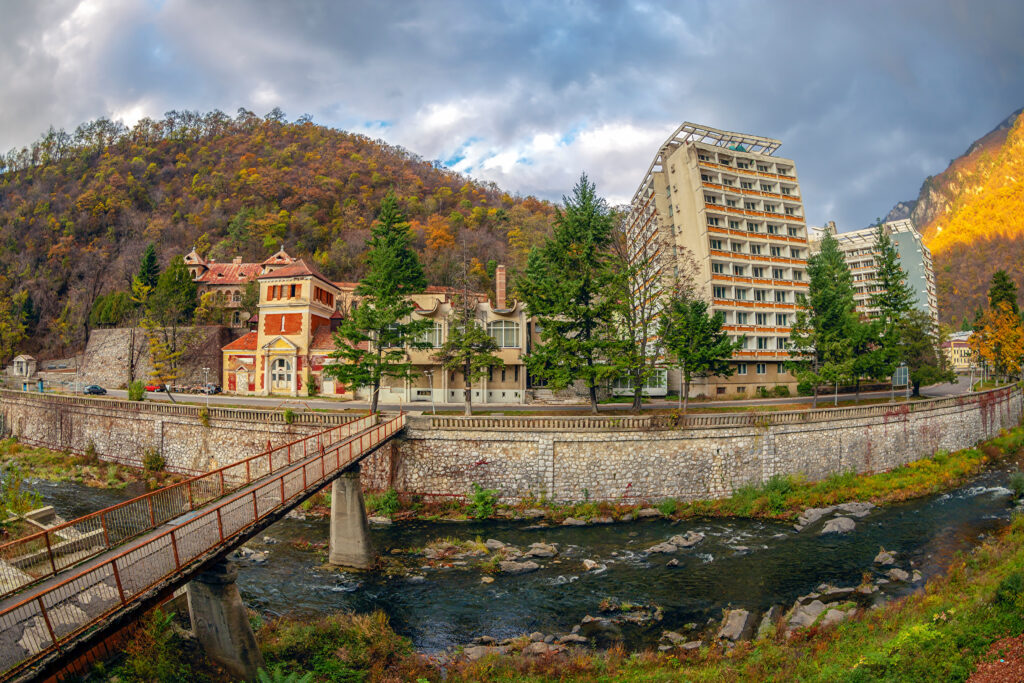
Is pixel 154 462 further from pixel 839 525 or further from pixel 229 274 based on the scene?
pixel 229 274

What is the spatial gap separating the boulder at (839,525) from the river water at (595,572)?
31cm

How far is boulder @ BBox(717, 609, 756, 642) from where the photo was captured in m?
14.1

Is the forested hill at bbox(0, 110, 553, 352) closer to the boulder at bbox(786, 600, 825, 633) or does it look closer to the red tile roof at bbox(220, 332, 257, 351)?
the red tile roof at bbox(220, 332, 257, 351)

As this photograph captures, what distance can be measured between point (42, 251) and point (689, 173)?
337 ft

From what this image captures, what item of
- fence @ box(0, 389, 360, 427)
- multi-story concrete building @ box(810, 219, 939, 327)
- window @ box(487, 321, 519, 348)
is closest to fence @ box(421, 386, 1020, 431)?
fence @ box(0, 389, 360, 427)

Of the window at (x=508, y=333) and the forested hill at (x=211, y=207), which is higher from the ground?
Answer: the forested hill at (x=211, y=207)

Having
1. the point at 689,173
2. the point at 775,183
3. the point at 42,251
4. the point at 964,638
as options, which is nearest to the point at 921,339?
the point at 775,183

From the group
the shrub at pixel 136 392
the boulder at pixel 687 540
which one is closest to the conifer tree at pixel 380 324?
Result: the shrub at pixel 136 392

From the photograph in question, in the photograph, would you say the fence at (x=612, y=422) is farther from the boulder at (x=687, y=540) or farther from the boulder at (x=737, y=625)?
the boulder at (x=737, y=625)

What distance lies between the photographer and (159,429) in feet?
106

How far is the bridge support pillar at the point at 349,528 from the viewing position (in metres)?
19.4

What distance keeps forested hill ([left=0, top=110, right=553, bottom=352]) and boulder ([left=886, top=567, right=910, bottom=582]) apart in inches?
1995

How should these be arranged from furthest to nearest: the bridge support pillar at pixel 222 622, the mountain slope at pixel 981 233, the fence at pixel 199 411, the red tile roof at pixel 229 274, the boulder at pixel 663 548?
the mountain slope at pixel 981 233, the red tile roof at pixel 229 274, the fence at pixel 199 411, the boulder at pixel 663 548, the bridge support pillar at pixel 222 622

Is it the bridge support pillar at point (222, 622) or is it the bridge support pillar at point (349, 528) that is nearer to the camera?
the bridge support pillar at point (222, 622)
